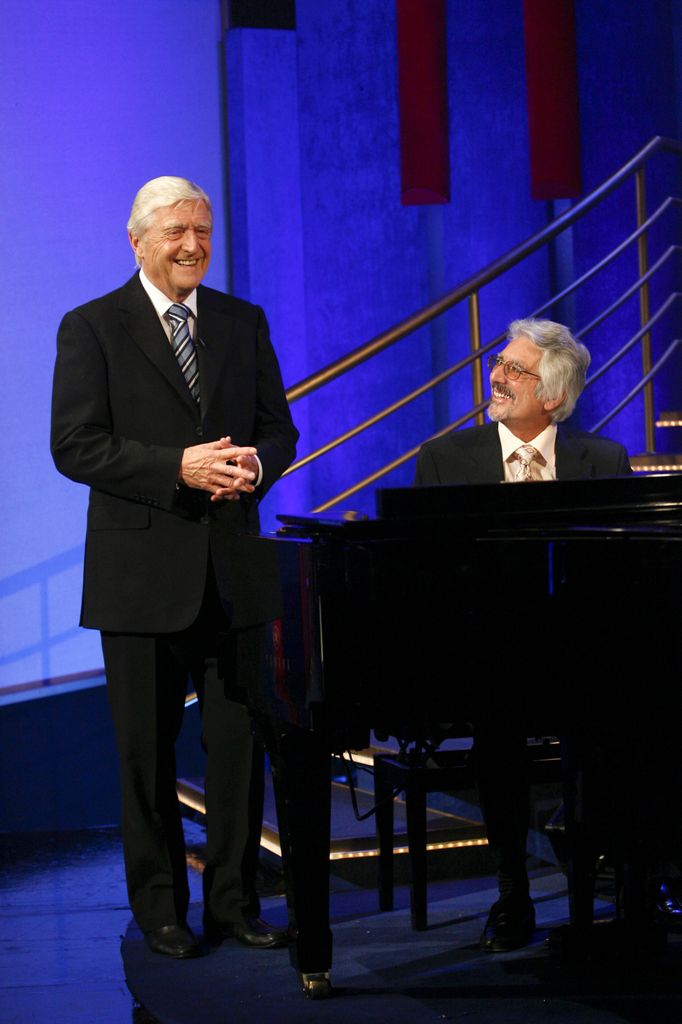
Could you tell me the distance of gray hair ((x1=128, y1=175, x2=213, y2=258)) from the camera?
2.83 m

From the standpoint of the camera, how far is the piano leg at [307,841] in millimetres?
2498

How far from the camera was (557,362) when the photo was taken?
121 inches

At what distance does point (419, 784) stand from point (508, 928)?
342 mm

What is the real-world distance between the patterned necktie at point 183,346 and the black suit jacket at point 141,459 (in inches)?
0.9

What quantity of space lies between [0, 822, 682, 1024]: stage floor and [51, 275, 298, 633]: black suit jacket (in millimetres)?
679

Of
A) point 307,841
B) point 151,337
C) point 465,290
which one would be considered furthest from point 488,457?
point 465,290

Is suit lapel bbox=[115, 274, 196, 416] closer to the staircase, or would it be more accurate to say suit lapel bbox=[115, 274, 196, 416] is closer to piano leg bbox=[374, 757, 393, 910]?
piano leg bbox=[374, 757, 393, 910]

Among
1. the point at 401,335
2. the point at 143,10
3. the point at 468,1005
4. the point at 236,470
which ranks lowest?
the point at 468,1005

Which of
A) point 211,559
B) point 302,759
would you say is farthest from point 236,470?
point 302,759

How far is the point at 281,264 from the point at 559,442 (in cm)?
281

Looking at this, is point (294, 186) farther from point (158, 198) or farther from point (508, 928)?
point (508, 928)

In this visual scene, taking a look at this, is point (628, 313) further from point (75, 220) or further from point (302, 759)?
point (302, 759)

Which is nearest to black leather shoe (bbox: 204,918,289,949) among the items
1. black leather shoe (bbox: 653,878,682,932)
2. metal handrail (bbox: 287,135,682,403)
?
black leather shoe (bbox: 653,878,682,932)

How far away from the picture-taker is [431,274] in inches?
231
